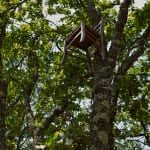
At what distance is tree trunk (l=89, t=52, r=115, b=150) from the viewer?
19.3ft

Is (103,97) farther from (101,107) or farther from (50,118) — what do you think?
(50,118)

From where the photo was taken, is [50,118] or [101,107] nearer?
A: [101,107]

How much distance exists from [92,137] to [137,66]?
844 centimetres

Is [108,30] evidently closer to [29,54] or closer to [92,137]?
[29,54]

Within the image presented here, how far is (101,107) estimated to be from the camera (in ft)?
20.8

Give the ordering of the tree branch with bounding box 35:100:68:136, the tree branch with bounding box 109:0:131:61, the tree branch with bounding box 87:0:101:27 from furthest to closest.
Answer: the tree branch with bounding box 35:100:68:136 < the tree branch with bounding box 87:0:101:27 < the tree branch with bounding box 109:0:131:61

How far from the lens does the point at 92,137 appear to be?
594 cm

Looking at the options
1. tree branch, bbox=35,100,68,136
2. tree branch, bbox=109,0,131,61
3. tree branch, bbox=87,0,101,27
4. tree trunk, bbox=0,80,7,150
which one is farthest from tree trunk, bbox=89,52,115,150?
tree trunk, bbox=0,80,7,150

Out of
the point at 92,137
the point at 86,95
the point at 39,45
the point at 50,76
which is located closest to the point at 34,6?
the point at 39,45

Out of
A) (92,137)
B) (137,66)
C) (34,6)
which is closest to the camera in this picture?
(92,137)

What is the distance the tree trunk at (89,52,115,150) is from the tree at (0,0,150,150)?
0.02m

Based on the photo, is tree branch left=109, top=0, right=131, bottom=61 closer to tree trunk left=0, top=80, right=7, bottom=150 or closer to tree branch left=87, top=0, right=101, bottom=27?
tree branch left=87, top=0, right=101, bottom=27

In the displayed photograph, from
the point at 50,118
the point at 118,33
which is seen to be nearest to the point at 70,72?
the point at 50,118

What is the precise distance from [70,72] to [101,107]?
387 cm
